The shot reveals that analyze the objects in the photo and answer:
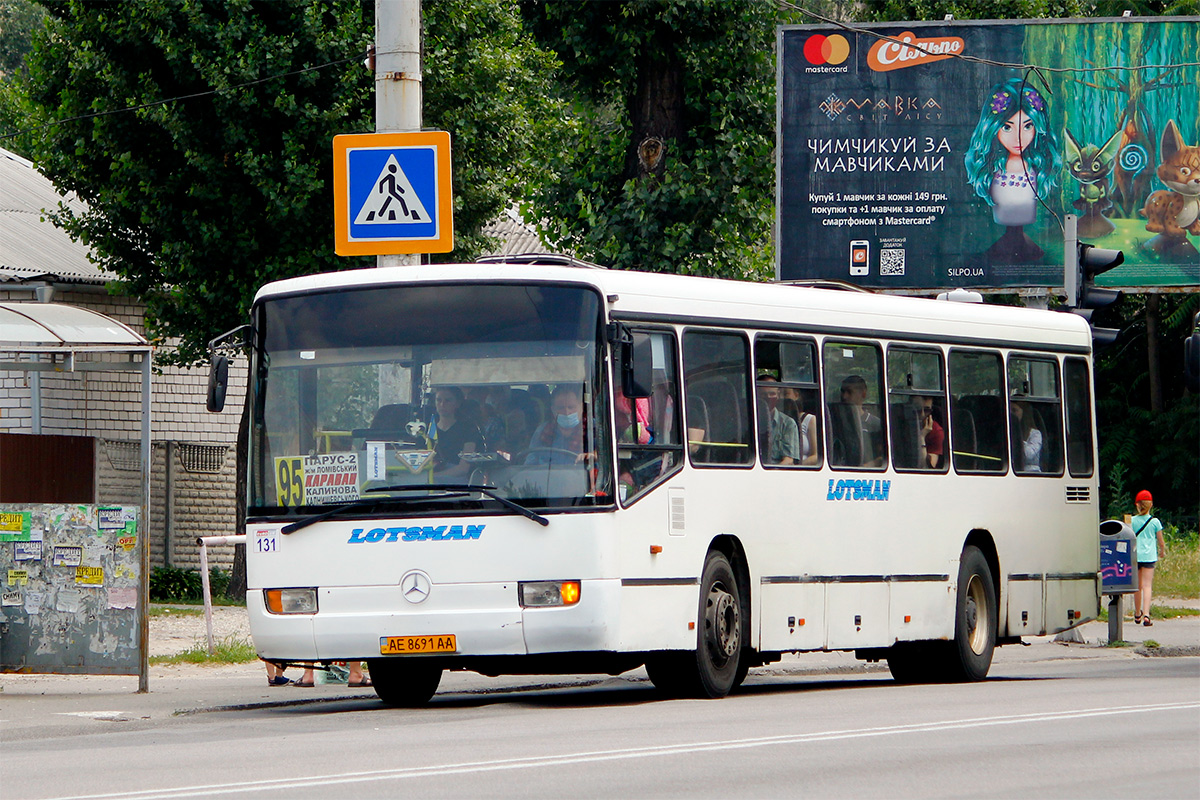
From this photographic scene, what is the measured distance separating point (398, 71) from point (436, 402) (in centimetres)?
323


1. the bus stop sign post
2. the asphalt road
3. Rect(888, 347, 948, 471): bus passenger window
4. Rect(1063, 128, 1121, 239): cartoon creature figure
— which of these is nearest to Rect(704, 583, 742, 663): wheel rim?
the asphalt road

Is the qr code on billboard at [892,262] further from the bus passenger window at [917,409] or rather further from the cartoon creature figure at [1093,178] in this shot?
the bus passenger window at [917,409]

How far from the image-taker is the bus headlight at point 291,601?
1246cm

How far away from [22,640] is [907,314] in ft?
23.0

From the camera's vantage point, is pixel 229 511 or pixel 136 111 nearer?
pixel 136 111

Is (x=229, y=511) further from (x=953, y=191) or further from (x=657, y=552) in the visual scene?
(x=657, y=552)

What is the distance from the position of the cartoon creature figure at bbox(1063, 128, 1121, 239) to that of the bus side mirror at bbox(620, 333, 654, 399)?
45.4 ft

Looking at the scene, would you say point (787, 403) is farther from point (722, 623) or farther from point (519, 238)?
point (519, 238)

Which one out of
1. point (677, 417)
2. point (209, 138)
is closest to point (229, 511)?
point (209, 138)

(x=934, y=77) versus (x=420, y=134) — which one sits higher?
(x=934, y=77)

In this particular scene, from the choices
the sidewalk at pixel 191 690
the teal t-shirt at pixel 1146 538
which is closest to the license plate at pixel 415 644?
the sidewalk at pixel 191 690

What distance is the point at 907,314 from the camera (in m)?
15.6

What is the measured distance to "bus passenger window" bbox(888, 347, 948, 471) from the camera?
599 inches

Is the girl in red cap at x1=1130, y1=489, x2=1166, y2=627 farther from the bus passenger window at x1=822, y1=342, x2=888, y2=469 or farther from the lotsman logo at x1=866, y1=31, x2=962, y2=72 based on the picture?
the bus passenger window at x1=822, y1=342, x2=888, y2=469
